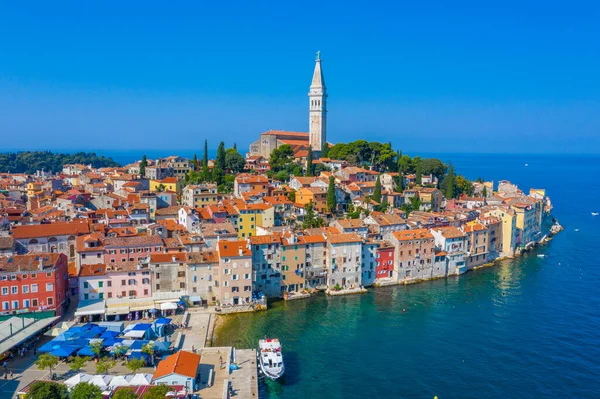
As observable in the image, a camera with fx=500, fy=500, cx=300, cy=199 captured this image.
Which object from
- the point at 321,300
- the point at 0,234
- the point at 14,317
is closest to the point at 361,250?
the point at 321,300

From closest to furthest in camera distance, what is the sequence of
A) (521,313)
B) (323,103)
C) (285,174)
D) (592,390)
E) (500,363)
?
(592,390) < (500,363) < (521,313) < (285,174) < (323,103)

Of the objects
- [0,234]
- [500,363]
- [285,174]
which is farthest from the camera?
[285,174]

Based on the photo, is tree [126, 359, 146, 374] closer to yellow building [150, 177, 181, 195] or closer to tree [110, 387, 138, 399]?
tree [110, 387, 138, 399]

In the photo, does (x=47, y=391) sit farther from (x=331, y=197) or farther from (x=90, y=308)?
(x=331, y=197)

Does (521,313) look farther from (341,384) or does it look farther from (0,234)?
(0,234)

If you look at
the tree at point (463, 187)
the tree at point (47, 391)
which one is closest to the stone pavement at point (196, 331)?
the tree at point (47, 391)

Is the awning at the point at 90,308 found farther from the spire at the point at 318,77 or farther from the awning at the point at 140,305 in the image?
the spire at the point at 318,77
